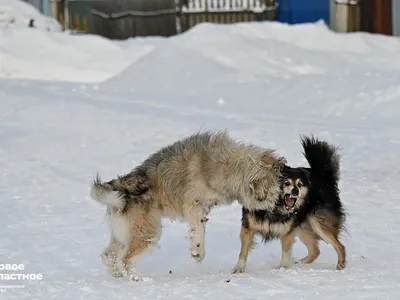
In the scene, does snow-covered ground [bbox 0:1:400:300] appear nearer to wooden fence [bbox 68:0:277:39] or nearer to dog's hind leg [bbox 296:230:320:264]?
dog's hind leg [bbox 296:230:320:264]

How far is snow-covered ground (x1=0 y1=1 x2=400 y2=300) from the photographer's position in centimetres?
875

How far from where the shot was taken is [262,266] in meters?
9.59

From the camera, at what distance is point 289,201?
29.3ft

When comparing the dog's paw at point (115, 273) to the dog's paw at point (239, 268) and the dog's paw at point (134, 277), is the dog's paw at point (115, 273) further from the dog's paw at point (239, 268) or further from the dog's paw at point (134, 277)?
the dog's paw at point (239, 268)

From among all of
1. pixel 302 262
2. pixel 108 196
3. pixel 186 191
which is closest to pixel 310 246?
pixel 302 262

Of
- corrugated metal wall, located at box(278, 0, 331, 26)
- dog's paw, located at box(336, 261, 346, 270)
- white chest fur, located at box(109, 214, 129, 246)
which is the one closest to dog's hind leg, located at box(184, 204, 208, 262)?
white chest fur, located at box(109, 214, 129, 246)

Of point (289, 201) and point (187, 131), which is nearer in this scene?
point (289, 201)

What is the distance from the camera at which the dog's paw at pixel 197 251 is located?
359 inches

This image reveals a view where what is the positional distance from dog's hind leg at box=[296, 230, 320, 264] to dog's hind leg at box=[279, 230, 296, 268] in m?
0.21

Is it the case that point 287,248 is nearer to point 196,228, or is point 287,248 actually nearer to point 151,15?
point 196,228

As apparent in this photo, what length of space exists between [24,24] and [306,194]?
1276cm

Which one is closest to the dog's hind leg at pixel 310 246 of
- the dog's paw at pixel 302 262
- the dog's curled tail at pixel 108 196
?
the dog's paw at pixel 302 262

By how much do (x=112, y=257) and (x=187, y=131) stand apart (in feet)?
20.7

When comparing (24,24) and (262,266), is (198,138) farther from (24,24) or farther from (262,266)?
(24,24)
